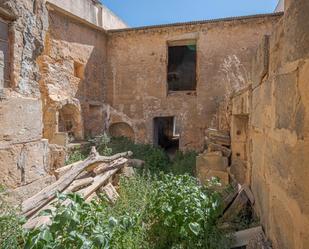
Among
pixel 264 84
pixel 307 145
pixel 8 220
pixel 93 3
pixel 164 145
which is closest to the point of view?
pixel 307 145

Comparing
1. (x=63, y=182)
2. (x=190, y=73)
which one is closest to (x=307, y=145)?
(x=63, y=182)

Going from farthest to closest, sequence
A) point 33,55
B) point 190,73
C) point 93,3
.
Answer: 1. point 190,73
2. point 93,3
3. point 33,55

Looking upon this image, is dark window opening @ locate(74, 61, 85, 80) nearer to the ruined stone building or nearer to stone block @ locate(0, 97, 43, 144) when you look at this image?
the ruined stone building

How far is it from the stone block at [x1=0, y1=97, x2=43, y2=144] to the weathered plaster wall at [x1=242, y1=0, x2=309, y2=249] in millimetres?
2213

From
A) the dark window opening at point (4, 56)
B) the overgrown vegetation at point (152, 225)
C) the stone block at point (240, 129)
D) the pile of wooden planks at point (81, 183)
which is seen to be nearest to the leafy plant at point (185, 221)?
the overgrown vegetation at point (152, 225)

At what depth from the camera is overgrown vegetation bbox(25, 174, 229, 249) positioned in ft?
5.07

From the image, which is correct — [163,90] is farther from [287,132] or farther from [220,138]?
[287,132]

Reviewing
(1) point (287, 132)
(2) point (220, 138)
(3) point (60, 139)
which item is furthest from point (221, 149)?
(3) point (60, 139)

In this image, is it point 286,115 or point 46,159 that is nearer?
point 286,115

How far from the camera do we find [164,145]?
512 inches

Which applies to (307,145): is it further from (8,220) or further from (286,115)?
(8,220)

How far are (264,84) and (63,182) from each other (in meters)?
3.09

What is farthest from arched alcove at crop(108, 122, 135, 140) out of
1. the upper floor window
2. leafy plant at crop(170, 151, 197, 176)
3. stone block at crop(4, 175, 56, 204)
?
stone block at crop(4, 175, 56, 204)

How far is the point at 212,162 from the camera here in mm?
5266
